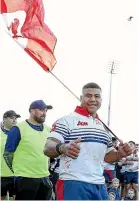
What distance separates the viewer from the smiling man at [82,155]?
4648 millimetres

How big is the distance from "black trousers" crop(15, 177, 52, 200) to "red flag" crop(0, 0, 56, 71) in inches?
61.9

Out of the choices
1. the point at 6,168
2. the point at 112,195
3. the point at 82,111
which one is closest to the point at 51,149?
the point at 82,111

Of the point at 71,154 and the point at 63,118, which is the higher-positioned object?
the point at 63,118

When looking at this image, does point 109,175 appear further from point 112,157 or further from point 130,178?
point 112,157

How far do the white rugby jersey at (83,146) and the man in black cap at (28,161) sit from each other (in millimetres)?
1991

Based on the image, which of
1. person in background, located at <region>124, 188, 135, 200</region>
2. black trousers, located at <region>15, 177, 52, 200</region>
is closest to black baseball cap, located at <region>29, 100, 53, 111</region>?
black trousers, located at <region>15, 177, 52, 200</region>

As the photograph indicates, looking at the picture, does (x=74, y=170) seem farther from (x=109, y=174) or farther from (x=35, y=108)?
(x=109, y=174)

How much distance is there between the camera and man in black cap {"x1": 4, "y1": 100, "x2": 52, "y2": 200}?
6711 mm

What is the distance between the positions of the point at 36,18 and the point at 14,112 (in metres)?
2.15

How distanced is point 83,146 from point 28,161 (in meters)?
2.22

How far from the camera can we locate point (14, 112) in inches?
336

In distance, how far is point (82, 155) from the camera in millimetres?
4648

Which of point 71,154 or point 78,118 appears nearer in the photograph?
point 71,154

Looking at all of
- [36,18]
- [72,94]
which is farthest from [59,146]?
[36,18]
